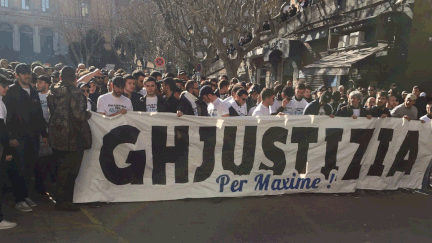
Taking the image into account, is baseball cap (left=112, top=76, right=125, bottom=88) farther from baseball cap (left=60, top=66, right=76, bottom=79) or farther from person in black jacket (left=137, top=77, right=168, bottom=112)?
baseball cap (left=60, top=66, right=76, bottom=79)

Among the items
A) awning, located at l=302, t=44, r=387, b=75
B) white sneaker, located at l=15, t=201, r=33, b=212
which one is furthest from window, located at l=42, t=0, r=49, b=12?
white sneaker, located at l=15, t=201, r=33, b=212

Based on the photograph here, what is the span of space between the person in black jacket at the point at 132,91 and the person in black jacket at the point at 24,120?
1.27 metres

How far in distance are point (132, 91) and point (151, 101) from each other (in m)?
0.34

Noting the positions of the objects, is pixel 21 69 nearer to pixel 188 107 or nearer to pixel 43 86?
pixel 43 86

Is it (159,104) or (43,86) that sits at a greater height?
(43,86)

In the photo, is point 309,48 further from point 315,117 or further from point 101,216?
point 101,216

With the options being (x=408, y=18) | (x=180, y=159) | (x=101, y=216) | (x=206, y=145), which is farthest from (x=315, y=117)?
(x=408, y=18)

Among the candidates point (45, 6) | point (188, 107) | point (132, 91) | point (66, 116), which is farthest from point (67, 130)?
point (45, 6)

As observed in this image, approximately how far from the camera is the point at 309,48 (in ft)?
65.6

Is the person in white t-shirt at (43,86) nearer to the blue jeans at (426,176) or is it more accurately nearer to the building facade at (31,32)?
the blue jeans at (426,176)

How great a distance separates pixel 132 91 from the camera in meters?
5.64

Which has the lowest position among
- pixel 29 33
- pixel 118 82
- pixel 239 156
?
pixel 239 156

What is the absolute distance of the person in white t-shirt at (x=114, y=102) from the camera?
508 cm

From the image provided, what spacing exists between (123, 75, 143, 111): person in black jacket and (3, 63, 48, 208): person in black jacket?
127 centimetres
